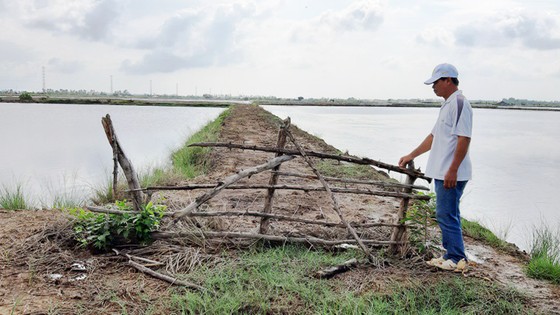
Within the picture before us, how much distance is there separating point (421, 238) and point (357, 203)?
2.14 metres

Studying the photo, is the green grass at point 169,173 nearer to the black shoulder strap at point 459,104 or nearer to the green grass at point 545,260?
the black shoulder strap at point 459,104

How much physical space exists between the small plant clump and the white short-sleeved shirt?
2.37 meters

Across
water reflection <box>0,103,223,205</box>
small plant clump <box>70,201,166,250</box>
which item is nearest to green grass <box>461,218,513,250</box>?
small plant clump <box>70,201,166,250</box>

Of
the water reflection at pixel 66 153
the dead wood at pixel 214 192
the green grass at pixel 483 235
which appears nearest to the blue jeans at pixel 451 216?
the dead wood at pixel 214 192

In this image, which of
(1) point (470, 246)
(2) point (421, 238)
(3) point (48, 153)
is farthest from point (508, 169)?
(3) point (48, 153)

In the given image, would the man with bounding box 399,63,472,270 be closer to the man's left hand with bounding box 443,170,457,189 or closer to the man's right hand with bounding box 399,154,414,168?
the man's left hand with bounding box 443,170,457,189

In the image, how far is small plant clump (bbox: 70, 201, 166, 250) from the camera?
3.87m

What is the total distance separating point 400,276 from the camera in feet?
11.7

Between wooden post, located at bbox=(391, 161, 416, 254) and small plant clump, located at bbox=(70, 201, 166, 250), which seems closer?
small plant clump, located at bbox=(70, 201, 166, 250)

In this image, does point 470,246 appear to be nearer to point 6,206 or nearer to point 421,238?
point 421,238

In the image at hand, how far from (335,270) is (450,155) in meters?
1.25

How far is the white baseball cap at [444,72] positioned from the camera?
3419 millimetres

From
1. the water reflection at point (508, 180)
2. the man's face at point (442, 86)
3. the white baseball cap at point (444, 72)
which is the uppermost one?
the white baseball cap at point (444, 72)

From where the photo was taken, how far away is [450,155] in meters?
3.39
